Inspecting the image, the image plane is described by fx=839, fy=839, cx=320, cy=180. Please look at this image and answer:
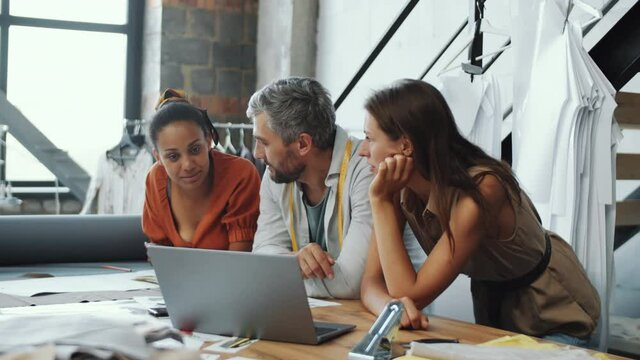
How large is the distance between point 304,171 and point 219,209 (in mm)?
501

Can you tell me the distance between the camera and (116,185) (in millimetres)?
4992

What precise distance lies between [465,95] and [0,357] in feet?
8.66

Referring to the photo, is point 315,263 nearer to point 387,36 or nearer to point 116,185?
point 387,36

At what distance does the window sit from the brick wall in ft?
0.65

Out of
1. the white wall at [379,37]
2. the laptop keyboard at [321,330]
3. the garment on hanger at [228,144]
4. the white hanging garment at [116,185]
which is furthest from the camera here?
the garment on hanger at [228,144]

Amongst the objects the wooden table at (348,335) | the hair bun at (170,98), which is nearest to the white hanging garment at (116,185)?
the hair bun at (170,98)

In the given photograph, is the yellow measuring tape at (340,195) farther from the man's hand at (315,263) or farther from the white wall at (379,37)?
the white wall at (379,37)

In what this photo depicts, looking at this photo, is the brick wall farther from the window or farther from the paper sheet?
the paper sheet

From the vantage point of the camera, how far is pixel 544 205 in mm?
2752

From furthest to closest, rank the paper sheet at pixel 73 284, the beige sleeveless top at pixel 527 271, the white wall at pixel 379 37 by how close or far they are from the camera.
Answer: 1. the white wall at pixel 379 37
2. the paper sheet at pixel 73 284
3. the beige sleeveless top at pixel 527 271

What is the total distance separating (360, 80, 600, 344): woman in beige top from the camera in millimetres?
1984

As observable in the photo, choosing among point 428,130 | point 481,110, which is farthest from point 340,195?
point 481,110

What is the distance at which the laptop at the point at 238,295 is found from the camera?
1546 millimetres

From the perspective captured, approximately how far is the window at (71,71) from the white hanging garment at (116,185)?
48 cm
